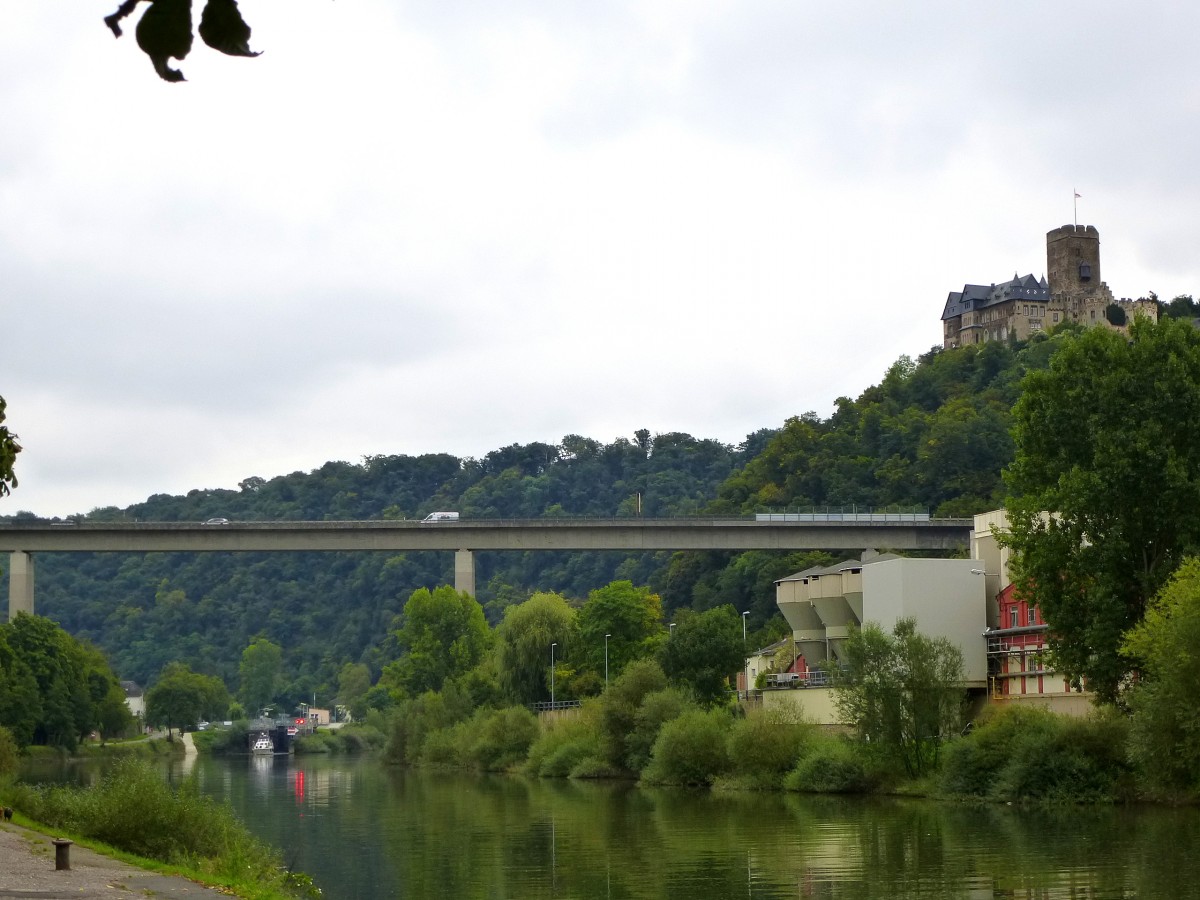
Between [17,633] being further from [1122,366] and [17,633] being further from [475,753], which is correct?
[1122,366]

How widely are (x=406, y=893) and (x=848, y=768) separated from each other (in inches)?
1125

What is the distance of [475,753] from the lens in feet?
286

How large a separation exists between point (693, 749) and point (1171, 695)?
2484 centimetres

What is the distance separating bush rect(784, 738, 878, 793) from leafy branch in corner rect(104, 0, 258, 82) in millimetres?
52714

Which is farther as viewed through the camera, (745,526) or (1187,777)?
(745,526)

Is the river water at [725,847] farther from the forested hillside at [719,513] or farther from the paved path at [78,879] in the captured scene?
the forested hillside at [719,513]

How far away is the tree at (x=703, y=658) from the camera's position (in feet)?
237

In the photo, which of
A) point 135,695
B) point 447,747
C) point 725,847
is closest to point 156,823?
point 725,847

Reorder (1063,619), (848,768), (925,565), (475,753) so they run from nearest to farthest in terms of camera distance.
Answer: (1063,619) → (848,768) → (925,565) → (475,753)

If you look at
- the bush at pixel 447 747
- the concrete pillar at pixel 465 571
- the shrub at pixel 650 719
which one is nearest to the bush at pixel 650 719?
the shrub at pixel 650 719

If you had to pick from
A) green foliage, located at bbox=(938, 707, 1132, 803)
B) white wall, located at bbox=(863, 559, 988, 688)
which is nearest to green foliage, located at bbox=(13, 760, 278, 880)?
green foliage, located at bbox=(938, 707, 1132, 803)

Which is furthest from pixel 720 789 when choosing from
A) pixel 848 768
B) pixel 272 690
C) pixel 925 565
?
pixel 272 690

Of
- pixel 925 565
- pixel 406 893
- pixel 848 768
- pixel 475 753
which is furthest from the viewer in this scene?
pixel 475 753

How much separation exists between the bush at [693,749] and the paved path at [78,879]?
38.2m
